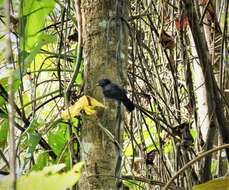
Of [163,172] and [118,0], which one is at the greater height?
[118,0]

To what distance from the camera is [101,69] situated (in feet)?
2.52

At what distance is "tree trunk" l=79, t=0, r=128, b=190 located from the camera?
735 mm

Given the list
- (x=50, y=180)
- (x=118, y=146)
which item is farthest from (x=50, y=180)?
(x=118, y=146)

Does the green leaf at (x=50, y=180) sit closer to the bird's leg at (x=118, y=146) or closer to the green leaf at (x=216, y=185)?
the green leaf at (x=216, y=185)

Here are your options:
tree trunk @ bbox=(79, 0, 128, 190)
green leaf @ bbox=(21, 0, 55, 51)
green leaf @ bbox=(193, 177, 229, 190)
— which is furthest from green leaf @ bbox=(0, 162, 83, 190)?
green leaf @ bbox=(21, 0, 55, 51)

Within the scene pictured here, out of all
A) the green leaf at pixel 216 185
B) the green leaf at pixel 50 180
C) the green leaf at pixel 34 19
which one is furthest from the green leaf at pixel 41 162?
the green leaf at pixel 50 180

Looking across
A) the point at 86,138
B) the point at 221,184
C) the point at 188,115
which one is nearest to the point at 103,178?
the point at 86,138

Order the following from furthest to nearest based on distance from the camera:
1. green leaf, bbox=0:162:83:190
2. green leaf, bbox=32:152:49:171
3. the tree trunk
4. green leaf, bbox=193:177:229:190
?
green leaf, bbox=32:152:49:171 → the tree trunk → green leaf, bbox=193:177:229:190 → green leaf, bbox=0:162:83:190

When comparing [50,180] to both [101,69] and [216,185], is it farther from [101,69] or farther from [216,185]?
[101,69]

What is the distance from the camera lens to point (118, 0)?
0.81 meters

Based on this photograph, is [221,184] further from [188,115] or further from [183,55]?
[188,115]

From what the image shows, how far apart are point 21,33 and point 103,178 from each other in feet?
0.82

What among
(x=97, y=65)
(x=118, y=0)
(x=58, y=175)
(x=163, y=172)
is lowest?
(x=163, y=172)

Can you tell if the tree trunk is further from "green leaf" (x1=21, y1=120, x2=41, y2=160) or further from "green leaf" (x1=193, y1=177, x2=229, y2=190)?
"green leaf" (x1=193, y1=177, x2=229, y2=190)
